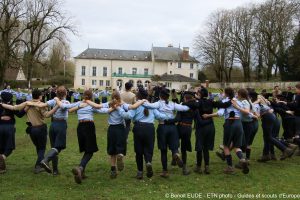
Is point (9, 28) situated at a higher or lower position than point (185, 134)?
higher

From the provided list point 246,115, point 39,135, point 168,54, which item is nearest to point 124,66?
point 168,54

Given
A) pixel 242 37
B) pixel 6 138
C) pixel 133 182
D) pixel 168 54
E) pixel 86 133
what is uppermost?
pixel 242 37

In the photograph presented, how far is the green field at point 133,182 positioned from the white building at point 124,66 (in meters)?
80.4

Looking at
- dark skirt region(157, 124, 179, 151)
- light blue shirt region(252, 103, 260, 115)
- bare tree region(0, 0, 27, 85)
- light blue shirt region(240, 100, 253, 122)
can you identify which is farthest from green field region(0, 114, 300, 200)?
bare tree region(0, 0, 27, 85)

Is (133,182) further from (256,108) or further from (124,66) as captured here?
(124,66)

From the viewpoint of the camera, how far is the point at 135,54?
95562 millimetres

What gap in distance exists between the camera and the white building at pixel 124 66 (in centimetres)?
9125

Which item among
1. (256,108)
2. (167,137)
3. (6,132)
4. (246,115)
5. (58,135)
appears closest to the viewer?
(58,135)

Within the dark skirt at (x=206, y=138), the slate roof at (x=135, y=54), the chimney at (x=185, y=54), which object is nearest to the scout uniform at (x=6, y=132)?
the dark skirt at (x=206, y=138)

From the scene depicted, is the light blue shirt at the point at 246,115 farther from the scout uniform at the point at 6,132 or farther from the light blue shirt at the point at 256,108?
the scout uniform at the point at 6,132

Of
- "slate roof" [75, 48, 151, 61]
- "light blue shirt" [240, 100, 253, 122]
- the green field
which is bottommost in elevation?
the green field

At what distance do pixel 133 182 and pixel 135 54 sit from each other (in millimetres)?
88202

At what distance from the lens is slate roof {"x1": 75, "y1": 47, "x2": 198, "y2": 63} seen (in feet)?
303

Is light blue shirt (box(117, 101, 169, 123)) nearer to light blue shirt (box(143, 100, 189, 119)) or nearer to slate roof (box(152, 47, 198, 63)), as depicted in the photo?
light blue shirt (box(143, 100, 189, 119))
